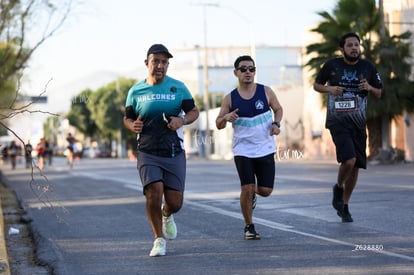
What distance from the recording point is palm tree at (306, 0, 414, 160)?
32688 millimetres

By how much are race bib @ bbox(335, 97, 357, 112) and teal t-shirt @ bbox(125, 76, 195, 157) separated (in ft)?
8.10

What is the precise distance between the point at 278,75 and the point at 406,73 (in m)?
40.4

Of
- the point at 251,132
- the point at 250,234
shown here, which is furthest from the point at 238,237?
the point at 251,132

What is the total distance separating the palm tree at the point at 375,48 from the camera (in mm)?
32688

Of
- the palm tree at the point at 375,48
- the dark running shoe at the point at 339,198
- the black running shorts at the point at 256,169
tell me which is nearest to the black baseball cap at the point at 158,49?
the black running shorts at the point at 256,169

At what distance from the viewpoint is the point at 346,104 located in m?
10.2

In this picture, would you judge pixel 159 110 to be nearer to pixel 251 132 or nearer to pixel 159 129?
pixel 159 129

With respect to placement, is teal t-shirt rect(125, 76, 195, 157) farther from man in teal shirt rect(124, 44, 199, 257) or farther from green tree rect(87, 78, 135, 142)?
green tree rect(87, 78, 135, 142)

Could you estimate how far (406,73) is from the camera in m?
32.8

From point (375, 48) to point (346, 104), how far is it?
2341cm

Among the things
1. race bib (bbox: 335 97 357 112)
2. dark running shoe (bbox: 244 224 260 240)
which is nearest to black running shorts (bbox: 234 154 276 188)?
dark running shoe (bbox: 244 224 260 240)

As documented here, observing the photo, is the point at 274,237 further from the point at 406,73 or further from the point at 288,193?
the point at 406,73

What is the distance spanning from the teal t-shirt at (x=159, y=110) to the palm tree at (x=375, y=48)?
24.8 metres

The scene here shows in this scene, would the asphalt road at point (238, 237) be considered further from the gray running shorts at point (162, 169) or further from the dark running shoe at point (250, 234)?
the gray running shorts at point (162, 169)
